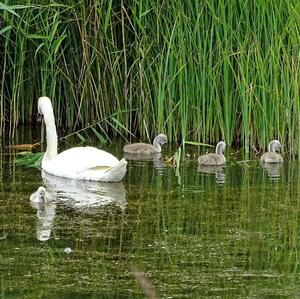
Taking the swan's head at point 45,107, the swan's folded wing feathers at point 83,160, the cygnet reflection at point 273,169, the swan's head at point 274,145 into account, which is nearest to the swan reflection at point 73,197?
the swan's folded wing feathers at point 83,160

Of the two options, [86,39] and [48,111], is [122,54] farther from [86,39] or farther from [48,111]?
[48,111]

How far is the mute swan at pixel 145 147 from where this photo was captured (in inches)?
405

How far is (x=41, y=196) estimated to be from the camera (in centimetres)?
793

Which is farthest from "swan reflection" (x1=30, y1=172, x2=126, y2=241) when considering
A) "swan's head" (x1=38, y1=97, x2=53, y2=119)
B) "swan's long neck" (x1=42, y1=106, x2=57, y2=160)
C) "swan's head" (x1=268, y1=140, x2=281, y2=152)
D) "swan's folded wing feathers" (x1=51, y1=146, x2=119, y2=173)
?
"swan's head" (x1=268, y1=140, x2=281, y2=152)

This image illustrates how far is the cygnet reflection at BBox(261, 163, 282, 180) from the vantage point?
9360 mm

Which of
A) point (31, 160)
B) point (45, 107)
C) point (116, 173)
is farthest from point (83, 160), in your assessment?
point (45, 107)

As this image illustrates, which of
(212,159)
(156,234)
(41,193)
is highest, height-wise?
(212,159)

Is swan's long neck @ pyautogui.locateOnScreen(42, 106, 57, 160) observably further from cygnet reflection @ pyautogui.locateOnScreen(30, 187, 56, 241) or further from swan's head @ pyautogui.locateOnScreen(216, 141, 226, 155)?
cygnet reflection @ pyautogui.locateOnScreen(30, 187, 56, 241)

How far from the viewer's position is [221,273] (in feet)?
20.3

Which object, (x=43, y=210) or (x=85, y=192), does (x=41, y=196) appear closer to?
(x=43, y=210)

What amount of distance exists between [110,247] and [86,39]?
467 centimetres

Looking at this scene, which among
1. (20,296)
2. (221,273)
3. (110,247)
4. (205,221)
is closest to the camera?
(20,296)

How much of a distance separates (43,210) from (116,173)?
48.4 inches

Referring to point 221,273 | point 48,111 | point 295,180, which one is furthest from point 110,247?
point 48,111
